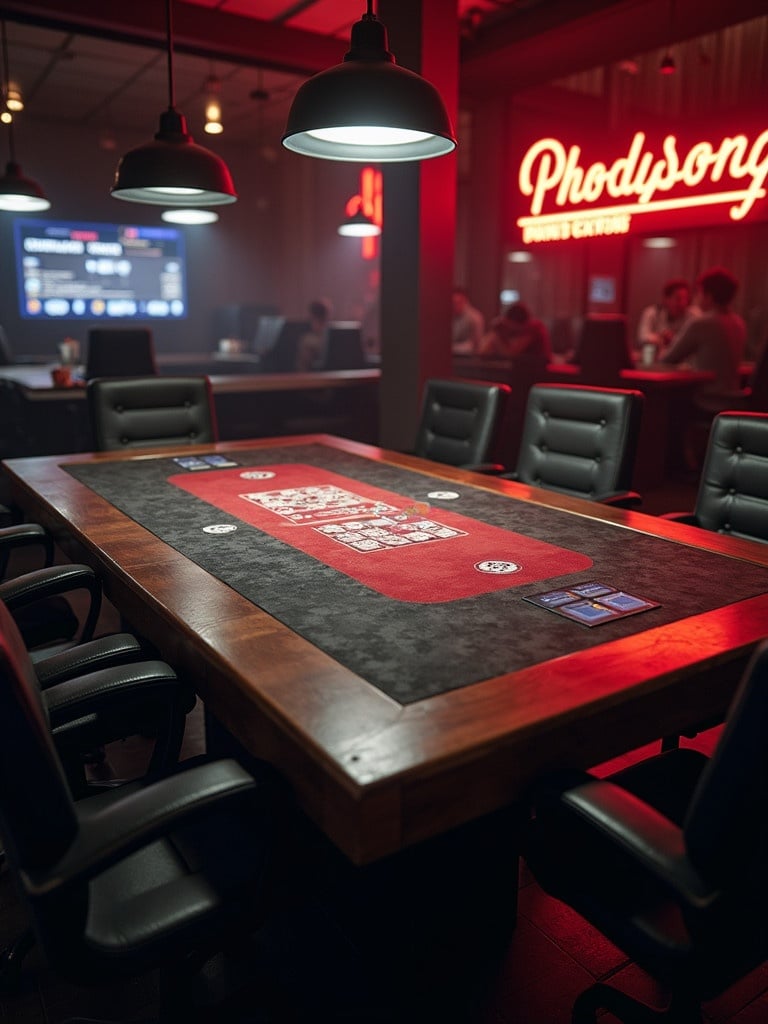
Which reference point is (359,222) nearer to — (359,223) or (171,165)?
(359,223)

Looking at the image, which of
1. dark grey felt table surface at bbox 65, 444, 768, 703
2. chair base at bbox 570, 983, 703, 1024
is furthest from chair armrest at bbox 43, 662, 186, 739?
chair base at bbox 570, 983, 703, 1024

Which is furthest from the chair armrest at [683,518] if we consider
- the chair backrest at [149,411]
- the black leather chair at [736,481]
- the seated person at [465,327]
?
the seated person at [465,327]

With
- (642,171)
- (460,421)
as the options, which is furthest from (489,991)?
(642,171)

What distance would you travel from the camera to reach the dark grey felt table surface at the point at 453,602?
1324 mm

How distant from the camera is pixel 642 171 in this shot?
6641 millimetres

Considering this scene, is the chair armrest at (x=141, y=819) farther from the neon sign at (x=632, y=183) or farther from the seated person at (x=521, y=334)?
the neon sign at (x=632, y=183)

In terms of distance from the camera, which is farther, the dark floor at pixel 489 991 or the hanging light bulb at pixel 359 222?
the hanging light bulb at pixel 359 222

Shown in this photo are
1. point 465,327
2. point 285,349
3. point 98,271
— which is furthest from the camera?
point 98,271

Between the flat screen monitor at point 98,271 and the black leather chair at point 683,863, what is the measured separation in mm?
9811

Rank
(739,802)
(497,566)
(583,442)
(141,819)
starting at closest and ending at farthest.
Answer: (739,802)
(141,819)
(497,566)
(583,442)

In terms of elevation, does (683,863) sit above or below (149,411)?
below

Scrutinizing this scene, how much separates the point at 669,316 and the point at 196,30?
466cm

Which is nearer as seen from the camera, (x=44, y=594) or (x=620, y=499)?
(x=44, y=594)

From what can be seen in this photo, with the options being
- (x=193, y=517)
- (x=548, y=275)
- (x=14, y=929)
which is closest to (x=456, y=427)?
(x=193, y=517)
